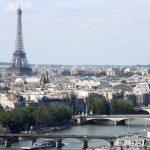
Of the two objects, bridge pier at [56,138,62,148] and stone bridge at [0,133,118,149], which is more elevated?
stone bridge at [0,133,118,149]

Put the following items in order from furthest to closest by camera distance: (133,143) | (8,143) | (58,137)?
(58,137) → (8,143) → (133,143)

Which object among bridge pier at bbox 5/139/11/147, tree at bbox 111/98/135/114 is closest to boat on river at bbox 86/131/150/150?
bridge pier at bbox 5/139/11/147

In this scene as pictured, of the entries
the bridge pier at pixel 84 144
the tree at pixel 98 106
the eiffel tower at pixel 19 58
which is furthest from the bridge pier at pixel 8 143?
the eiffel tower at pixel 19 58

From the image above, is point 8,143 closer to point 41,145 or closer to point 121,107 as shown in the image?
point 41,145

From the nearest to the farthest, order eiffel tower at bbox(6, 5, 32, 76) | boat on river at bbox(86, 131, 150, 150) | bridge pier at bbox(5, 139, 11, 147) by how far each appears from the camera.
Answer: boat on river at bbox(86, 131, 150, 150) < bridge pier at bbox(5, 139, 11, 147) < eiffel tower at bbox(6, 5, 32, 76)

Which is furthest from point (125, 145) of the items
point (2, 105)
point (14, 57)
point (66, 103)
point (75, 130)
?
point (14, 57)

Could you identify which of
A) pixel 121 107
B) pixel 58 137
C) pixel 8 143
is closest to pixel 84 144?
pixel 58 137

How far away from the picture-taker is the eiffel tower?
308 ft

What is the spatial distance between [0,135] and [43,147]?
245cm

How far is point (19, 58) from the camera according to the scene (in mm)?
94875

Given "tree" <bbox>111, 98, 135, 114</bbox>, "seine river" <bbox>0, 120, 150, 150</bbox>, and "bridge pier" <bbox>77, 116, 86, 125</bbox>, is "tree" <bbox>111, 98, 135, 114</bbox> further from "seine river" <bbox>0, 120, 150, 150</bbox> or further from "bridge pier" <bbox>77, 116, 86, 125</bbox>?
"bridge pier" <bbox>77, 116, 86, 125</bbox>

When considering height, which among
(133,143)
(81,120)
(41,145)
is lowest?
(41,145)

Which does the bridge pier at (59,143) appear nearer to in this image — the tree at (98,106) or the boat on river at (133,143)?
the boat on river at (133,143)

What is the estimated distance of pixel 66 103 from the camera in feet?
189
